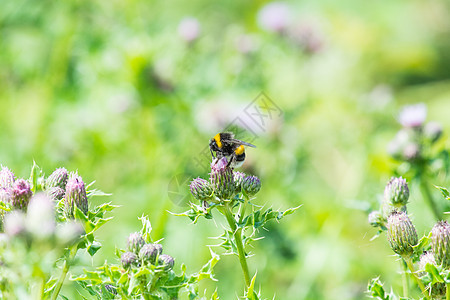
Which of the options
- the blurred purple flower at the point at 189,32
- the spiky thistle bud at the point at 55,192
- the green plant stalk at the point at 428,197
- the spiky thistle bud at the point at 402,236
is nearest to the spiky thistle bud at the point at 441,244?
Answer: the spiky thistle bud at the point at 402,236

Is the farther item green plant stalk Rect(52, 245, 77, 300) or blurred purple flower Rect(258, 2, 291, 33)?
blurred purple flower Rect(258, 2, 291, 33)

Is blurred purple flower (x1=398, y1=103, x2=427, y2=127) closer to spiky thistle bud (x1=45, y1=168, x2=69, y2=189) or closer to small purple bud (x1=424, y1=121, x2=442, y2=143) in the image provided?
small purple bud (x1=424, y1=121, x2=442, y2=143)

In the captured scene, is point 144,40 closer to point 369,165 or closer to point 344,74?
point 369,165

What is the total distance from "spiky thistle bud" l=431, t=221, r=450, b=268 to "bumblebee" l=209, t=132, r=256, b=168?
2.98 ft

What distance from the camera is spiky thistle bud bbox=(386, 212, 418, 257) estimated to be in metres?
2.10

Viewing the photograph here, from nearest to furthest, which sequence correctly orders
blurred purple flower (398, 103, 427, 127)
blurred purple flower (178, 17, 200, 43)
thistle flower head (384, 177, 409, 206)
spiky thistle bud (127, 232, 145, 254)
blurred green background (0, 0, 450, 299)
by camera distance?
spiky thistle bud (127, 232, 145, 254) < thistle flower head (384, 177, 409, 206) < blurred purple flower (398, 103, 427, 127) < blurred green background (0, 0, 450, 299) < blurred purple flower (178, 17, 200, 43)

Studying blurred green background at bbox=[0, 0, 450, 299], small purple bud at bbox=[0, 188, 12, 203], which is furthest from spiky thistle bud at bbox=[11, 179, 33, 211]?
blurred green background at bbox=[0, 0, 450, 299]

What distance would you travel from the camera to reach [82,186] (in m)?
2.15

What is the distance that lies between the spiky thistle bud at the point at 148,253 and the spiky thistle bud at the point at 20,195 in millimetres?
431

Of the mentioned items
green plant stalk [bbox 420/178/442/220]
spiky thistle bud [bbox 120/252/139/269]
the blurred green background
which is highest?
the blurred green background

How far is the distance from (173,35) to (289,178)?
1.83 meters

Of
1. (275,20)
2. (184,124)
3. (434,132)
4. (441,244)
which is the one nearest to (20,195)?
(441,244)

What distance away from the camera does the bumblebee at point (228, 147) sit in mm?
2691

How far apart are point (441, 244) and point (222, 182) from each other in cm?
80
